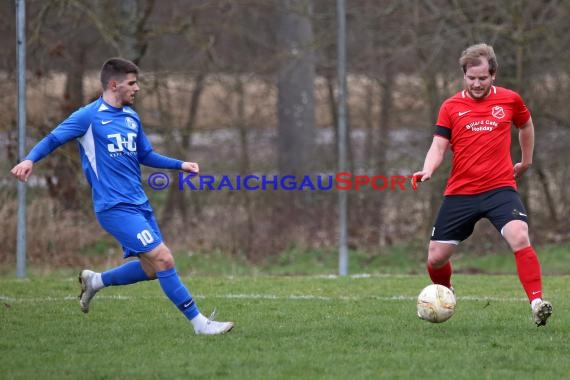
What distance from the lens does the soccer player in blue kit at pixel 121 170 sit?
6465 millimetres

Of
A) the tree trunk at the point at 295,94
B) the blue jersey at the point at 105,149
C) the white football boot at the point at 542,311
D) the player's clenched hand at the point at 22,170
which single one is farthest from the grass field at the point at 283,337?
the tree trunk at the point at 295,94

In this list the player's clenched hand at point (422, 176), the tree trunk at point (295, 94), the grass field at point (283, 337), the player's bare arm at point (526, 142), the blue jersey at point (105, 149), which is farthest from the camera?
the tree trunk at point (295, 94)

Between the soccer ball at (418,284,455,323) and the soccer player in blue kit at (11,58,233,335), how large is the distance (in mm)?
1257

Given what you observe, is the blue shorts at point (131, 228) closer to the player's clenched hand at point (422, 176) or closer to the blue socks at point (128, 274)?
the blue socks at point (128, 274)

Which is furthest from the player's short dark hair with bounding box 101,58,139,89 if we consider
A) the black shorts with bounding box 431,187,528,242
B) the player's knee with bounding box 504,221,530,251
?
the player's knee with bounding box 504,221,530,251

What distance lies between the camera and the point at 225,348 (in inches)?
234

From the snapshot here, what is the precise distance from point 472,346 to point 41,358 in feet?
8.28

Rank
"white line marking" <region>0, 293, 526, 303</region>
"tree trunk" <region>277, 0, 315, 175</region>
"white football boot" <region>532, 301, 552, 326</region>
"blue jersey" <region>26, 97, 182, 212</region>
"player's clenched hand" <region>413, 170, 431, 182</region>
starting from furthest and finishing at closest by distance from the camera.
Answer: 1. "tree trunk" <region>277, 0, 315, 175</region>
2. "white line marking" <region>0, 293, 526, 303</region>
3. "blue jersey" <region>26, 97, 182, 212</region>
4. "player's clenched hand" <region>413, 170, 431, 182</region>
5. "white football boot" <region>532, 301, 552, 326</region>

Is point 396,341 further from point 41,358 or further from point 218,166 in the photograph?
point 218,166

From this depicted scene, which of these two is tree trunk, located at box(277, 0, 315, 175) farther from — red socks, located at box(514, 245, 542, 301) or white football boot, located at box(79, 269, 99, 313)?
red socks, located at box(514, 245, 542, 301)

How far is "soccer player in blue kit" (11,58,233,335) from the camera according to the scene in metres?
6.46

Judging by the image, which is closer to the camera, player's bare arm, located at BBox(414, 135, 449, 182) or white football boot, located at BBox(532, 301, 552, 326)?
white football boot, located at BBox(532, 301, 552, 326)

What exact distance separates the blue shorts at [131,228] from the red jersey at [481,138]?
205 centimetres

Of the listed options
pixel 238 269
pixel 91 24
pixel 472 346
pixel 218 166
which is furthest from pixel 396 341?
pixel 218 166
